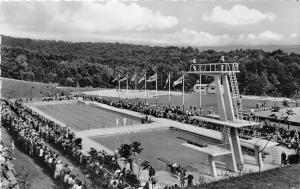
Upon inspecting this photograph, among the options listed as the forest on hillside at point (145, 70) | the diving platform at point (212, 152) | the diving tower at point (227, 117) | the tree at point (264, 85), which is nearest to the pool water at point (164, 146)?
the diving platform at point (212, 152)

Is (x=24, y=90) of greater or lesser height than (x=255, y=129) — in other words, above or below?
below

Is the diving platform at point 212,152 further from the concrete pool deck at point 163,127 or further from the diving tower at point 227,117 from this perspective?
the concrete pool deck at point 163,127

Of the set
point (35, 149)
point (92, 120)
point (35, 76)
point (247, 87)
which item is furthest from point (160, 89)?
point (35, 149)

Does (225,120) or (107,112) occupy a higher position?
(225,120)

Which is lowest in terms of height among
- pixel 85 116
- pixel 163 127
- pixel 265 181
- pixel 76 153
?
pixel 85 116

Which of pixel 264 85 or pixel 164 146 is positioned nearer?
pixel 164 146

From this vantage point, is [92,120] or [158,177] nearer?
[158,177]

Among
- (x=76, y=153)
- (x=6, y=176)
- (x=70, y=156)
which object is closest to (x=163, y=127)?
(x=70, y=156)

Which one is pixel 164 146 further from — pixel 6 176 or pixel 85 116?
pixel 85 116

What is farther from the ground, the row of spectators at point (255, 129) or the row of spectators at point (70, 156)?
the row of spectators at point (70, 156)

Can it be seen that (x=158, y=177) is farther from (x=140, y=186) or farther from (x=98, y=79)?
(x=98, y=79)

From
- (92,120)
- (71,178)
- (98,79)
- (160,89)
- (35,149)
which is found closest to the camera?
(71,178)
